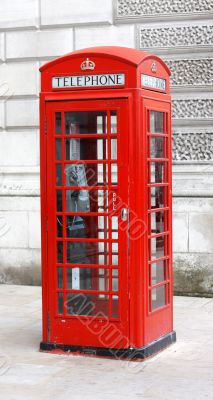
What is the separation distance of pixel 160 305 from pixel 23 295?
301cm

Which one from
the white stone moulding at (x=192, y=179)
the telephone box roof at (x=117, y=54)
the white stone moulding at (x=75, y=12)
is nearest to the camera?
the telephone box roof at (x=117, y=54)

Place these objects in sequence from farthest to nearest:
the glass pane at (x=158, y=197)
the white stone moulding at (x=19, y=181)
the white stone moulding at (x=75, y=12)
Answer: the white stone moulding at (x=19, y=181) < the white stone moulding at (x=75, y=12) < the glass pane at (x=158, y=197)

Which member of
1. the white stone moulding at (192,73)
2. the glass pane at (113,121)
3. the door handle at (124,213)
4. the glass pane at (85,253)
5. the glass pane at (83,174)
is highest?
the white stone moulding at (192,73)

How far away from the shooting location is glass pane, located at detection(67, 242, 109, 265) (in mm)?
6457

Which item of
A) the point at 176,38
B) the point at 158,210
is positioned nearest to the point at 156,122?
the point at 158,210

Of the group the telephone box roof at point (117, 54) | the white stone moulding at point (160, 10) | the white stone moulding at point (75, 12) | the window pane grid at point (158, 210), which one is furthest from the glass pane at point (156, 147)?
the white stone moulding at point (75, 12)

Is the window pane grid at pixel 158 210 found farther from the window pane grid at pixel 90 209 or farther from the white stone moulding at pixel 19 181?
the white stone moulding at pixel 19 181

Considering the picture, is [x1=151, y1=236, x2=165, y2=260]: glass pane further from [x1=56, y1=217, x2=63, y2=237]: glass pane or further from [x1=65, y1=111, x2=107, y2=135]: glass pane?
[x1=65, y1=111, x2=107, y2=135]: glass pane

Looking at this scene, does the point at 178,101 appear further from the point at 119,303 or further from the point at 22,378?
the point at 22,378

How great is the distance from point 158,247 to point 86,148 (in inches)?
38.7

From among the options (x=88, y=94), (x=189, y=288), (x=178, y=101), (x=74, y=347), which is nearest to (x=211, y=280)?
(x=189, y=288)

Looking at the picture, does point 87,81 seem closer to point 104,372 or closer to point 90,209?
point 90,209

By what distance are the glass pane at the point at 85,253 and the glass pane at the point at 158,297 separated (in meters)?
0.49

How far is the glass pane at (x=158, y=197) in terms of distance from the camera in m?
6.50
